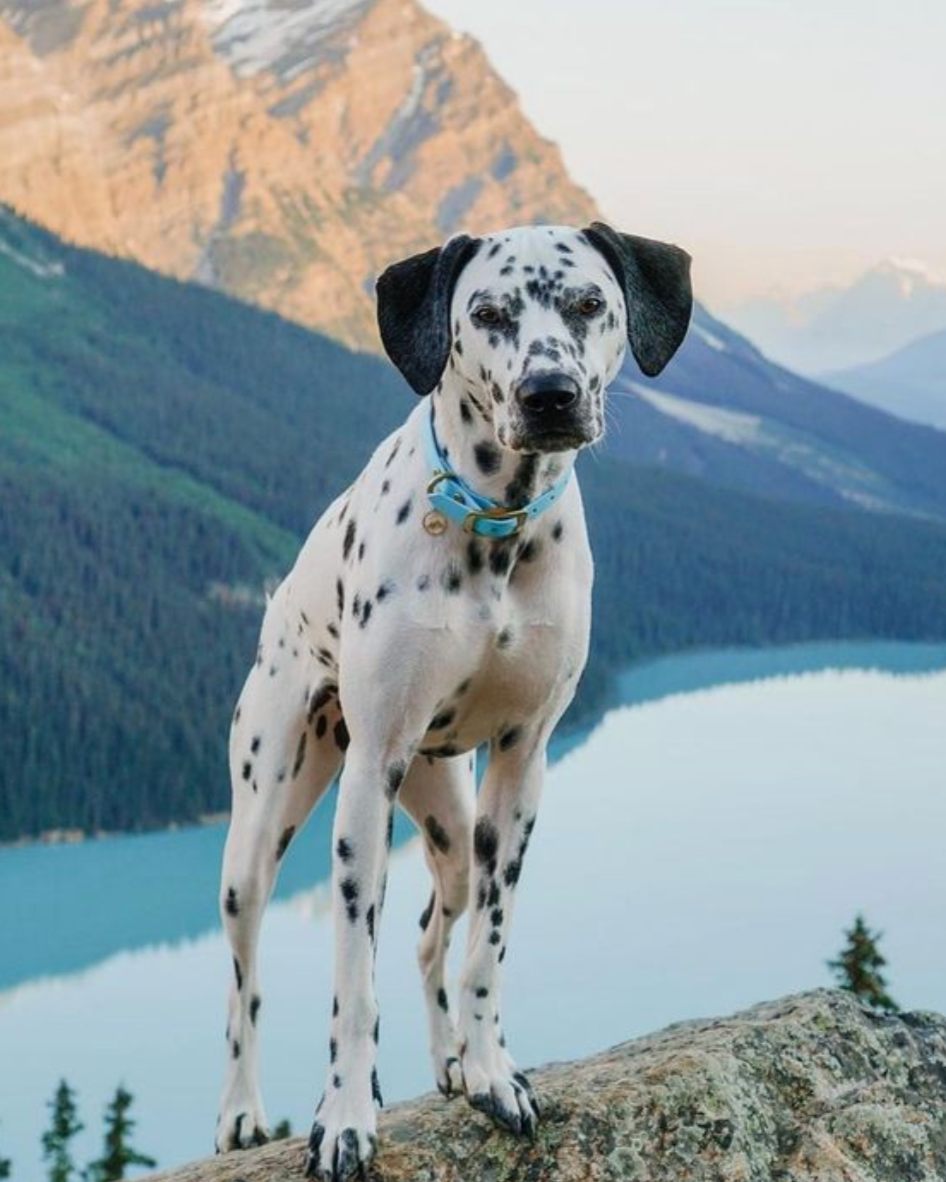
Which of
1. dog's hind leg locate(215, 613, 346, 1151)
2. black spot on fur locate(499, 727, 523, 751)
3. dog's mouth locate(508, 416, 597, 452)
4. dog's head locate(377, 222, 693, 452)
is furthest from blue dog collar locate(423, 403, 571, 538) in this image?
dog's hind leg locate(215, 613, 346, 1151)

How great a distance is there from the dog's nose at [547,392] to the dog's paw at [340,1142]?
204 centimetres

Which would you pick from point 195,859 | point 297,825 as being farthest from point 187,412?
point 297,825

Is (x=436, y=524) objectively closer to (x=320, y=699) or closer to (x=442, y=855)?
(x=320, y=699)

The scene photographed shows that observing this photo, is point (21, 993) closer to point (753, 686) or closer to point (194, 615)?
point (194, 615)

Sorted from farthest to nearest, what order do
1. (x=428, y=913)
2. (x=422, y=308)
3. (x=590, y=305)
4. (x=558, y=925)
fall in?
(x=558, y=925) < (x=428, y=913) < (x=422, y=308) < (x=590, y=305)

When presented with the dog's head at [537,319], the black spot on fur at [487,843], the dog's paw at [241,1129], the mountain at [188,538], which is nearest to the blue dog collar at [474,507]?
the dog's head at [537,319]

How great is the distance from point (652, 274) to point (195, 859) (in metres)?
71.5

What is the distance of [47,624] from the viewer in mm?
98562

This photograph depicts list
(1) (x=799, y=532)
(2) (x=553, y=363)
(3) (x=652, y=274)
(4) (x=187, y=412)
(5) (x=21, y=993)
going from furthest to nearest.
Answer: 1. (1) (x=799, y=532)
2. (4) (x=187, y=412)
3. (5) (x=21, y=993)
4. (3) (x=652, y=274)
5. (2) (x=553, y=363)

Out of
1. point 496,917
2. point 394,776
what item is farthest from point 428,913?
point 394,776

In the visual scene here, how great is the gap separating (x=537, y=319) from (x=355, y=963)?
1922 millimetres

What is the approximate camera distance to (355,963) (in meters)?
5.55

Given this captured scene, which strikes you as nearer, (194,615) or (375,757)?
(375,757)

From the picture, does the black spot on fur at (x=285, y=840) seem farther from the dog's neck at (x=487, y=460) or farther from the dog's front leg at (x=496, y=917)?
the dog's neck at (x=487, y=460)
